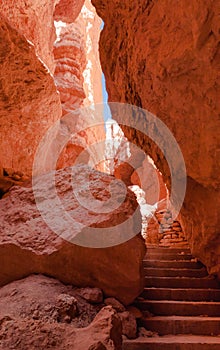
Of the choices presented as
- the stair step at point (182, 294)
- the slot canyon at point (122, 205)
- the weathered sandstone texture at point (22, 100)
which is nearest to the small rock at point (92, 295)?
the slot canyon at point (122, 205)

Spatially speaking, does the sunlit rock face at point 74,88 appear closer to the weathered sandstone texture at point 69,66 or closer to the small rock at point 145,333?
the weathered sandstone texture at point 69,66

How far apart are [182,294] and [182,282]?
0.30m

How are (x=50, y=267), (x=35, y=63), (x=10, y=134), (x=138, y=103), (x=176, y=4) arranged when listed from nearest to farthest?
(x=176, y=4)
(x=50, y=267)
(x=138, y=103)
(x=35, y=63)
(x=10, y=134)

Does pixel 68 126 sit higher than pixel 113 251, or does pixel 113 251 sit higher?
pixel 68 126

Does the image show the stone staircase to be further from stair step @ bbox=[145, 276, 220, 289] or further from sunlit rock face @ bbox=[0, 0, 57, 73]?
sunlit rock face @ bbox=[0, 0, 57, 73]

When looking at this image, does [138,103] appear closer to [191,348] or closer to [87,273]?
[87,273]

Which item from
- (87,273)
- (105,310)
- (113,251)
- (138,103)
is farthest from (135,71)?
(105,310)

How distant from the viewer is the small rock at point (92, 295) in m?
2.54

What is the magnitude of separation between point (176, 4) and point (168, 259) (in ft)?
11.0

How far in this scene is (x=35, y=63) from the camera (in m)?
3.84

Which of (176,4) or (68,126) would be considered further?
(68,126)

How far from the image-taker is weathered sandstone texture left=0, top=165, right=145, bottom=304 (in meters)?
2.67

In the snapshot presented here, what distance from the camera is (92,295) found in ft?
8.40

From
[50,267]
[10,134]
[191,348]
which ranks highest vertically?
[10,134]
